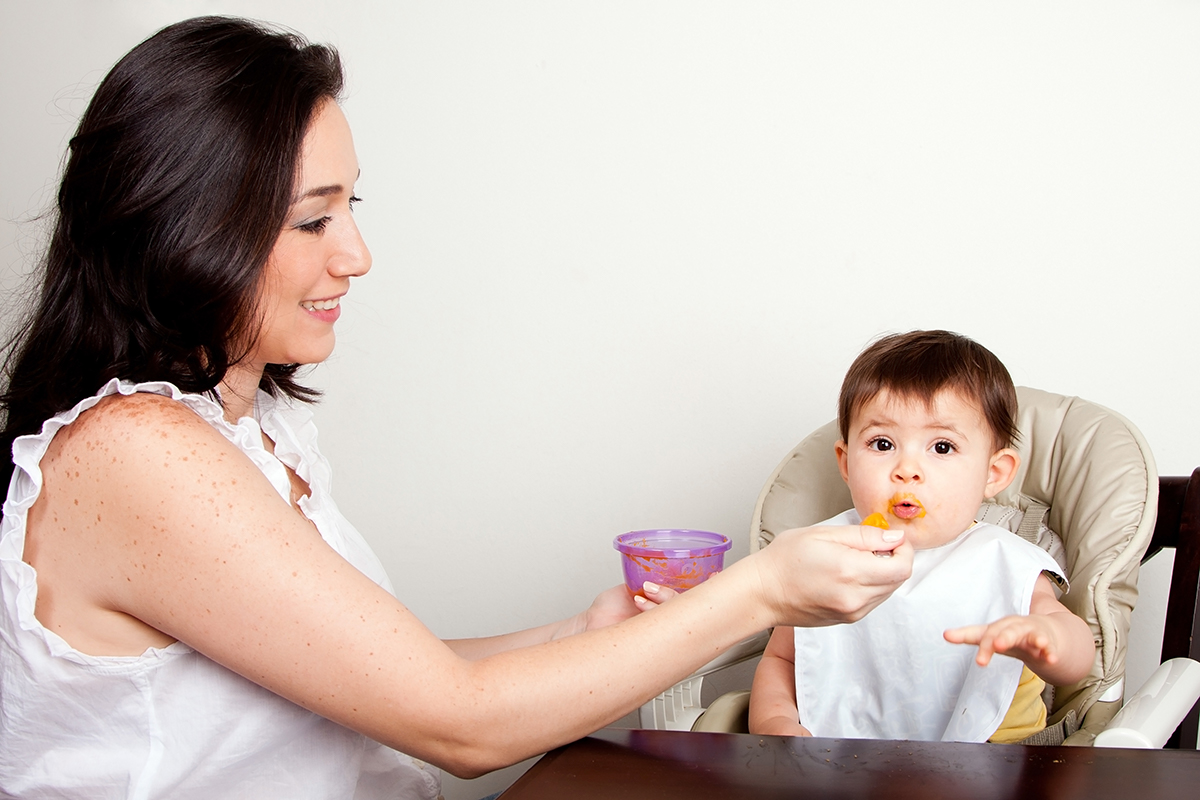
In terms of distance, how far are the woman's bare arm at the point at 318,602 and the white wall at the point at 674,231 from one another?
3.86ft

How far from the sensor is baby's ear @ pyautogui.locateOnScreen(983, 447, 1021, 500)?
54.4 inches

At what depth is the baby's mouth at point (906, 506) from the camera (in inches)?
52.6

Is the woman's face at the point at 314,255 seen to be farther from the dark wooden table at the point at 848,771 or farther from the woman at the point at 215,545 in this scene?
the dark wooden table at the point at 848,771

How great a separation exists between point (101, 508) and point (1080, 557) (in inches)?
50.3

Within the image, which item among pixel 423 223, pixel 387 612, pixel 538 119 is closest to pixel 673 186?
pixel 538 119

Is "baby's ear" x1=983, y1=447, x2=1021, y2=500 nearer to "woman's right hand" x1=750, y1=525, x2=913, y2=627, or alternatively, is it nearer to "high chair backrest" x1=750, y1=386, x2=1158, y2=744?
"high chair backrest" x1=750, y1=386, x2=1158, y2=744

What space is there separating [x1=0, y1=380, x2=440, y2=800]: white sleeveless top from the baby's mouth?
0.83 meters

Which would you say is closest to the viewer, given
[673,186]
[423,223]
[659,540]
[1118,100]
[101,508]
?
[101,508]

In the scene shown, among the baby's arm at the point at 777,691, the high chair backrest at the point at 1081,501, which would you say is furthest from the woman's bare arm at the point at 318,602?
the high chair backrest at the point at 1081,501

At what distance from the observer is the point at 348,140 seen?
1159 mm

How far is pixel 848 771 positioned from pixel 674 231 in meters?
1.50

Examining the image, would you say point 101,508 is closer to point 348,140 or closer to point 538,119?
point 348,140

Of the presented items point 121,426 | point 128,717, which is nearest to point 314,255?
point 121,426

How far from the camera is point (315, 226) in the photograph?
3.64ft
